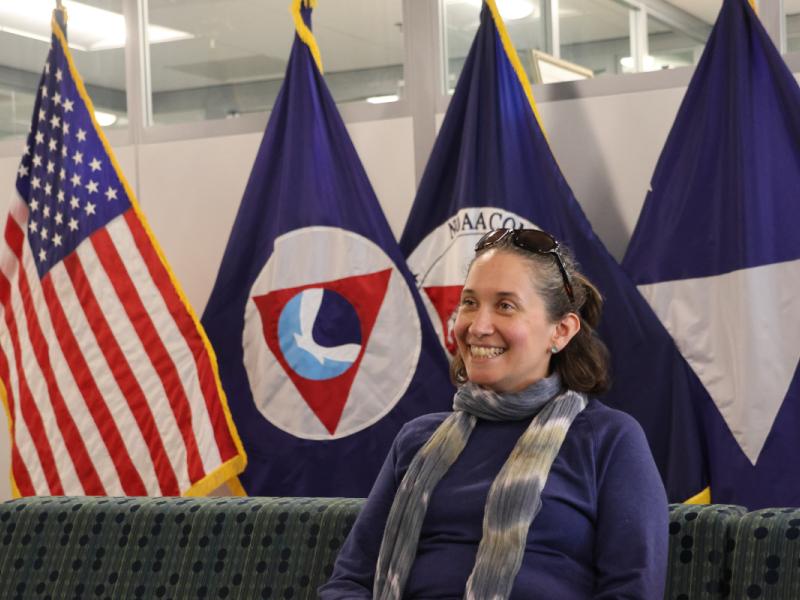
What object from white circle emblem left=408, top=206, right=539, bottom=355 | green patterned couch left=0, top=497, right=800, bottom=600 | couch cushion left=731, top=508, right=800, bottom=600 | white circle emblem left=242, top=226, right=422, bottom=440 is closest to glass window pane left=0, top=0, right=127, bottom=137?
white circle emblem left=242, top=226, right=422, bottom=440

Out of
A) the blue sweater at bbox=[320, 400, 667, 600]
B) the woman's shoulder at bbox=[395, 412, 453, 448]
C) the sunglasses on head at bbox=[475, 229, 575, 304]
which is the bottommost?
the blue sweater at bbox=[320, 400, 667, 600]

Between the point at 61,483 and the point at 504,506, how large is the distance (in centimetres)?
195

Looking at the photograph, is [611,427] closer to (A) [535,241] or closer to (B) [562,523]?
(B) [562,523]

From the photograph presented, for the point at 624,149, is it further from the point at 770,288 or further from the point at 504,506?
the point at 504,506

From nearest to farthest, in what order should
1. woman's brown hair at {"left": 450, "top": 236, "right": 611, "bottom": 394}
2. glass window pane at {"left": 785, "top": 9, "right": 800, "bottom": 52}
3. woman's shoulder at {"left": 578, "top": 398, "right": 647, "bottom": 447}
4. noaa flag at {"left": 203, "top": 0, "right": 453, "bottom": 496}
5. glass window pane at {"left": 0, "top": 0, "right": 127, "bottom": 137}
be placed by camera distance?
woman's shoulder at {"left": 578, "top": 398, "right": 647, "bottom": 447} → woman's brown hair at {"left": 450, "top": 236, "right": 611, "bottom": 394} → glass window pane at {"left": 785, "top": 9, "right": 800, "bottom": 52} → noaa flag at {"left": 203, "top": 0, "right": 453, "bottom": 496} → glass window pane at {"left": 0, "top": 0, "right": 127, "bottom": 137}

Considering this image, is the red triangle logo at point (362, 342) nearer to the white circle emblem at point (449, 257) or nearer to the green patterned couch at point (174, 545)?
the white circle emblem at point (449, 257)

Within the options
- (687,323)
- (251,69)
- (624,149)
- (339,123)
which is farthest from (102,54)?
(687,323)

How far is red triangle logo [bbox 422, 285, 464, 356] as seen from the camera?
3238 millimetres

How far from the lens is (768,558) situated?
2.03 meters

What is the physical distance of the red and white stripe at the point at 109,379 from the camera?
343 cm

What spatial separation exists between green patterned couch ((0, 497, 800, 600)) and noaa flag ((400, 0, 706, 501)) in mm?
756

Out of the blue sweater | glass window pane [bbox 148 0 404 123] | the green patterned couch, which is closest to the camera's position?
the blue sweater

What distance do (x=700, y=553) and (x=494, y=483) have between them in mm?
385

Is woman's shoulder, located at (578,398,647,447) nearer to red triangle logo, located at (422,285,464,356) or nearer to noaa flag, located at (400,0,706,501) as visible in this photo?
noaa flag, located at (400,0,706,501)
